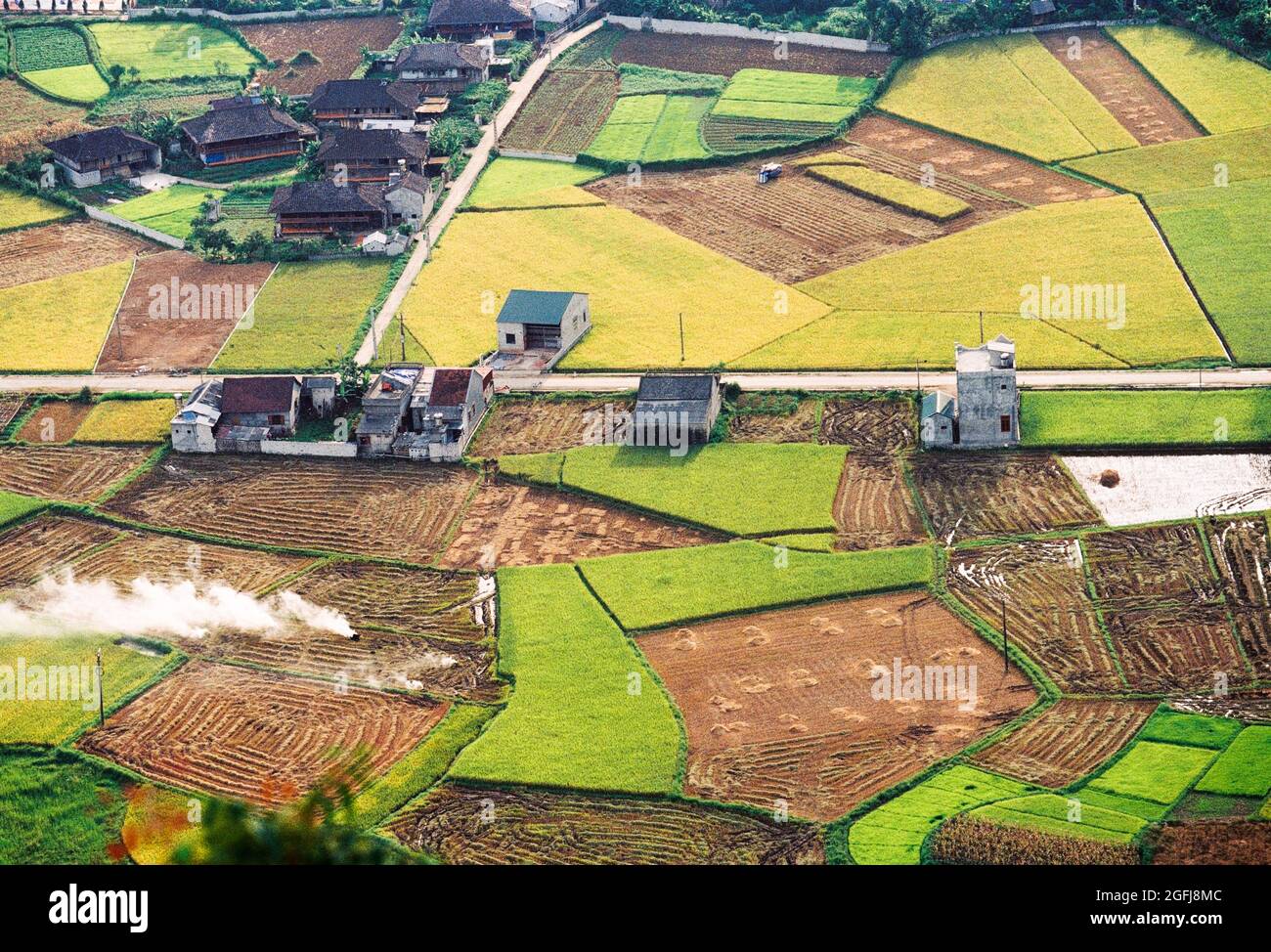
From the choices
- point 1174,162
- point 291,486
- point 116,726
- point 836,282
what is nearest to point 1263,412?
point 836,282

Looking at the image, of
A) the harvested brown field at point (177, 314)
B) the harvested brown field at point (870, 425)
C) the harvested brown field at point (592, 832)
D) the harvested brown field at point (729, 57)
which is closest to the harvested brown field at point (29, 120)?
the harvested brown field at point (177, 314)

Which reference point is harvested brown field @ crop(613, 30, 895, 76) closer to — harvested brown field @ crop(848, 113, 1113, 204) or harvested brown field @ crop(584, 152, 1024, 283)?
harvested brown field @ crop(848, 113, 1113, 204)

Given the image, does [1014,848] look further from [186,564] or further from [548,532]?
[186,564]

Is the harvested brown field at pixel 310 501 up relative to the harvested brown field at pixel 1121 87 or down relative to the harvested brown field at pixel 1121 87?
down

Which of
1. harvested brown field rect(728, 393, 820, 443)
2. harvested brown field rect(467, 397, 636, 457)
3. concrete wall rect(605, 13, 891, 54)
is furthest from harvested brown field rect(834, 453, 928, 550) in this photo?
concrete wall rect(605, 13, 891, 54)

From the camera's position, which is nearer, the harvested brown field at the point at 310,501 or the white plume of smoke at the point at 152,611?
the white plume of smoke at the point at 152,611

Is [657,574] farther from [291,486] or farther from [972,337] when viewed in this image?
[972,337]

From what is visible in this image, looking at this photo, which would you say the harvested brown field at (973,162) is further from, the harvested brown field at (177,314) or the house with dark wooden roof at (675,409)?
the harvested brown field at (177,314)
